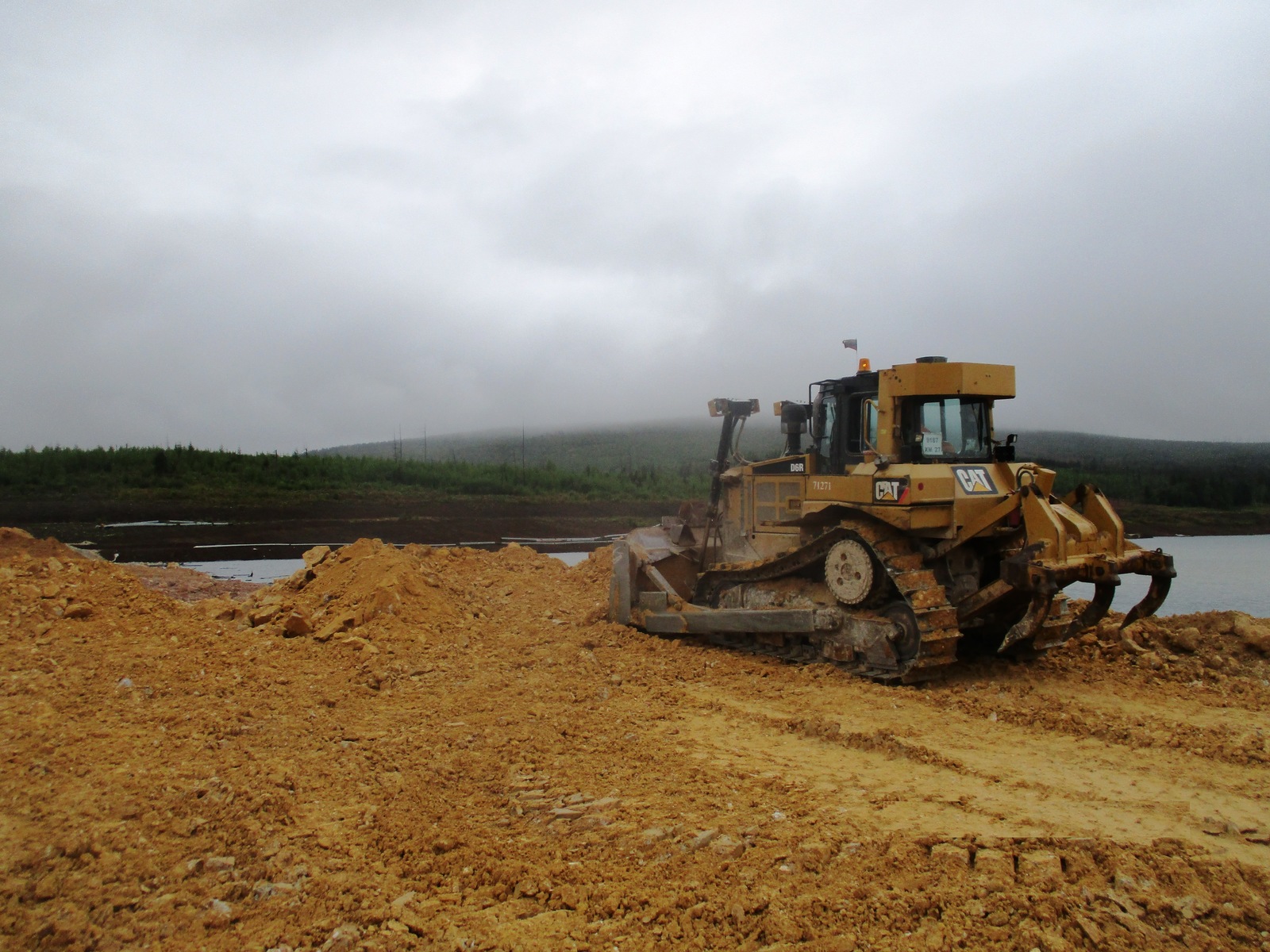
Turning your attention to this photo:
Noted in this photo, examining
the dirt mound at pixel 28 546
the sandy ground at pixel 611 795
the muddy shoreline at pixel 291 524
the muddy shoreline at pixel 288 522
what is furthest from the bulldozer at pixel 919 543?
the muddy shoreline at pixel 288 522

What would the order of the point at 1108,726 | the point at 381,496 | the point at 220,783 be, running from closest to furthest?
the point at 220,783 < the point at 1108,726 < the point at 381,496

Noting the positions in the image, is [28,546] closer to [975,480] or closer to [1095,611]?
[975,480]

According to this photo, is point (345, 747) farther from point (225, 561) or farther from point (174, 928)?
point (225, 561)

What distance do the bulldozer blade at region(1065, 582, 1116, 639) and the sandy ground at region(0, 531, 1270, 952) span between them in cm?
45

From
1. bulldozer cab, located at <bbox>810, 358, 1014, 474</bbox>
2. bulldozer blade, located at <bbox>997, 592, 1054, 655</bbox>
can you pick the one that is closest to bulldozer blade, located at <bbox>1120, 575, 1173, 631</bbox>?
bulldozer blade, located at <bbox>997, 592, 1054, 655</bbox>

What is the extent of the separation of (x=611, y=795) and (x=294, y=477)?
2973cm

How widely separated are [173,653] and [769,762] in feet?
18.6

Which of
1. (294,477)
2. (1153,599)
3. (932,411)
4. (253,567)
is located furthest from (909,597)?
(294,477)

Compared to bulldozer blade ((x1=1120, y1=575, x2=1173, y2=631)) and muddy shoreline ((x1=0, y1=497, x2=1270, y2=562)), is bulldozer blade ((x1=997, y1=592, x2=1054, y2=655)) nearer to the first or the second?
bulldozer blade ((x1=1120, y1=575, x2=1173, y2=631))

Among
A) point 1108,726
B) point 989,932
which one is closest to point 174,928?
point 989,932

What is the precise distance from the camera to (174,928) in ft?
10.6

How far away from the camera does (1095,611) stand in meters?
7.84

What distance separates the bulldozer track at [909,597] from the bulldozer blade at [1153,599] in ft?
5.68

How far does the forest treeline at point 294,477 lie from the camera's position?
89.0 feet
